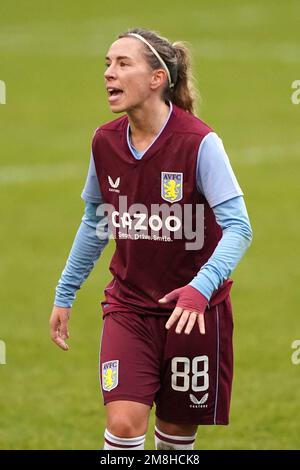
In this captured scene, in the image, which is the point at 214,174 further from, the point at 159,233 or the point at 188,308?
the point at 188,308

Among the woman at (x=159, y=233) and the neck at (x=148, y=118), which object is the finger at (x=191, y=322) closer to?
the woman at (x=159, y=233)

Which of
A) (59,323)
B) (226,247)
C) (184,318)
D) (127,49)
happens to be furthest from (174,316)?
(127,49)

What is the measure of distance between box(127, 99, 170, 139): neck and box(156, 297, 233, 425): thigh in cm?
100

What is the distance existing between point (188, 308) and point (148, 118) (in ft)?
3.80

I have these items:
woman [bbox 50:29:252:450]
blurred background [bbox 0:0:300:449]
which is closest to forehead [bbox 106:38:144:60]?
woman [bbox 50:29:252:450]

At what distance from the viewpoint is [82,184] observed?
2047cm

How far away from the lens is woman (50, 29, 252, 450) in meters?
7.14

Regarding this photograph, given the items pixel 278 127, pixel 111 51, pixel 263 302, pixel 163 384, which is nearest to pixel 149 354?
pixel 163 384

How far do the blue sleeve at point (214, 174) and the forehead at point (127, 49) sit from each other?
0.57 m

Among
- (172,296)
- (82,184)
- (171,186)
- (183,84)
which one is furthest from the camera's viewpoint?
(82,184)

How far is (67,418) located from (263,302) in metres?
4.61

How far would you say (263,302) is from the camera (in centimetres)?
1450

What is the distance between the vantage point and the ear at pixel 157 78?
7305 mm

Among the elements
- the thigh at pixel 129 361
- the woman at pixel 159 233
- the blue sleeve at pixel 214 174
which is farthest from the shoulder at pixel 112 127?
the thigh at pixel 129 361
